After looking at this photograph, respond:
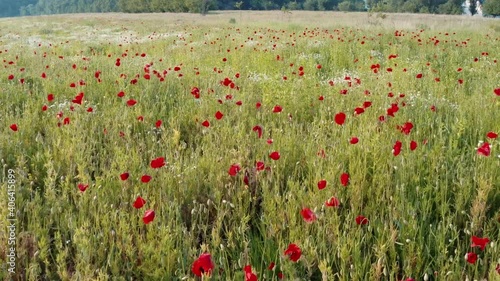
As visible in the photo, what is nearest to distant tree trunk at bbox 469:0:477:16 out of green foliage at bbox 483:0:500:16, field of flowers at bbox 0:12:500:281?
green foliage at bbox 483:0:500:16

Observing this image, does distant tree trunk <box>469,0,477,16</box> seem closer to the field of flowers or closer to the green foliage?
the green foliage

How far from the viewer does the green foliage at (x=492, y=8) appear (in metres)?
79.6

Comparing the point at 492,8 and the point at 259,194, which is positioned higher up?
the point at 492,8

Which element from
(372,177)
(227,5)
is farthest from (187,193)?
(227,5)

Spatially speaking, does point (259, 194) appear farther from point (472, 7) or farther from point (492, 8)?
point (472, 7)

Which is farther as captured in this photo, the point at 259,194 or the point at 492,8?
the point at 492,8

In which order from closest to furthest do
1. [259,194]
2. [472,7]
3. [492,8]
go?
[259,194], [492,8], [472,7]

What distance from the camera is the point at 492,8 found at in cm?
8050

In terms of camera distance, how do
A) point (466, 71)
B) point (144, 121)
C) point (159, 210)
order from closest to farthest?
point (159, 210) < point (144, 121) < point (466, 71)

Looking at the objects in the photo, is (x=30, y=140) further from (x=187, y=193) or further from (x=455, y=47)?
(x=455, y=47)

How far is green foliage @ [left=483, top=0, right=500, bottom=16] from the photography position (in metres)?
79.6

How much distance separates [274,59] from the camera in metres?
8.44

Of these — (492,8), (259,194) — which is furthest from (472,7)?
(259,194)

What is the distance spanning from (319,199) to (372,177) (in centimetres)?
57
